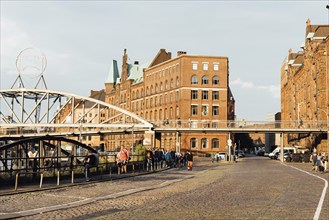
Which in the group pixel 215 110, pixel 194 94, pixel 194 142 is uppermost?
pixel 194 94

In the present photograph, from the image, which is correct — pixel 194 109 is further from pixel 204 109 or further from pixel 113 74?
pixel 113 74

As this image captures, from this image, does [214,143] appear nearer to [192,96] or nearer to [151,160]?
[192,96]

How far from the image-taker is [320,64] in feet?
242

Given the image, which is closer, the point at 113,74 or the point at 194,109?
the point at 194,109

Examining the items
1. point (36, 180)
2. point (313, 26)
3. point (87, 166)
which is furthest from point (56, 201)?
point (313, 26)

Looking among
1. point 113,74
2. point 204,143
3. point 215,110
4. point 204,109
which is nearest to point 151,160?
point 204,143

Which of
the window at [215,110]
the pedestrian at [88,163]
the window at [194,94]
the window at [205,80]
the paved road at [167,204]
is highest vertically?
the window at [205,80]

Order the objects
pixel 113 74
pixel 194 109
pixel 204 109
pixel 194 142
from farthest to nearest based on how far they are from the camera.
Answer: pixel 113 74 → pixel 204 109 → pixel 194 109 → pixel 194 142

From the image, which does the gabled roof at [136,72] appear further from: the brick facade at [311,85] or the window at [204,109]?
the brick facade at [311,85]

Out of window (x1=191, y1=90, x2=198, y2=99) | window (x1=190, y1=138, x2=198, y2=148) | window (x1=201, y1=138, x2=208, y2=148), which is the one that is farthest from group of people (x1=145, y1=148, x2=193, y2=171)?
window (x1=191, y1=90, x2=198, y2=99)

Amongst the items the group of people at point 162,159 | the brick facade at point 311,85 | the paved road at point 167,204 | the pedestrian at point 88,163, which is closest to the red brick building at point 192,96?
the brick facade at point 311,85

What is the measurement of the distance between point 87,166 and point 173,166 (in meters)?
21.7

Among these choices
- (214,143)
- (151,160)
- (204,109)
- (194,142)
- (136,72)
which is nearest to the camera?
(151,160)

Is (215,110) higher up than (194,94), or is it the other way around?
(194,94)
